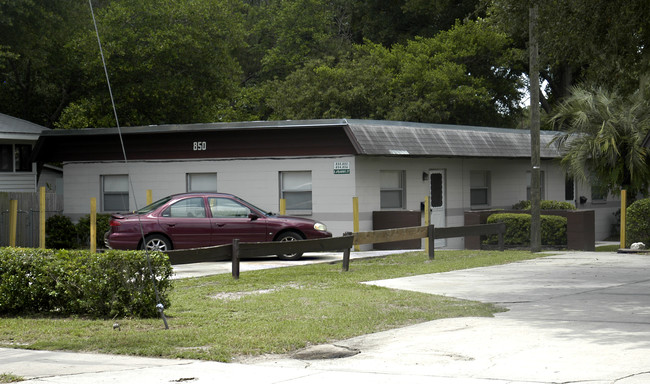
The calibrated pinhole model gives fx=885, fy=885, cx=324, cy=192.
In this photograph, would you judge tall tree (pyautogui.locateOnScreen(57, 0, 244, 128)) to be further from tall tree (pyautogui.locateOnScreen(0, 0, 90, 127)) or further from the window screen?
the window screen

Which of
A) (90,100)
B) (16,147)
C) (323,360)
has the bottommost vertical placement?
(323,360)

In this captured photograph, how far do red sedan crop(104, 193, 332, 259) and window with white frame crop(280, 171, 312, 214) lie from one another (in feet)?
12.9

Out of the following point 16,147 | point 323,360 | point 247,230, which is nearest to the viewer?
point 323,360

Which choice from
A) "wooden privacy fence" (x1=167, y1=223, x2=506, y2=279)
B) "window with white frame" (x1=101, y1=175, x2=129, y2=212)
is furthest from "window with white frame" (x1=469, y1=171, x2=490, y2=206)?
"window with white frame" (x1=101, y1=175, x2=129, y2=212)

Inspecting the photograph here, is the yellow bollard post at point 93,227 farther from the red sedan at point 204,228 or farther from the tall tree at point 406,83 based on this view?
the tall tree at point 406,83

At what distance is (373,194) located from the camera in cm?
2534

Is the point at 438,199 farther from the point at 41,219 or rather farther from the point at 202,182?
→ the point at 41,219

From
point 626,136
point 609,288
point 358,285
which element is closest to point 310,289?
point 358,285

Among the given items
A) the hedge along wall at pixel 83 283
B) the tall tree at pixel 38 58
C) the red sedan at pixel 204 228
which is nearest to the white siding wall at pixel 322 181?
the red sedan at pixel 204 228

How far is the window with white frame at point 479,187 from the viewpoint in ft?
96.5

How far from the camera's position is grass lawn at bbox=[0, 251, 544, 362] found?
968 cm

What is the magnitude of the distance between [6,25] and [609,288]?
20.8 metres

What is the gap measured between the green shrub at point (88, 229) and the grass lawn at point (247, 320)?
34.3ft

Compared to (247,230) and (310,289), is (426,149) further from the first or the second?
(310,289)
